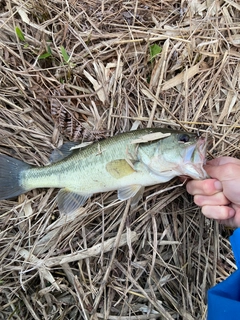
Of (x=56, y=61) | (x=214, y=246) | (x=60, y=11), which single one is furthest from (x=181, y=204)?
(x=60, y=11)

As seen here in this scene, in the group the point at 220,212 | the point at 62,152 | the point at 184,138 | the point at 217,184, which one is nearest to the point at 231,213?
the point at 220,212

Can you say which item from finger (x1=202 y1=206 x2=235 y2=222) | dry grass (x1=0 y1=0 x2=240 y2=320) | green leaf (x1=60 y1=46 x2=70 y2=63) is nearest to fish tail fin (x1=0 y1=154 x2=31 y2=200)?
dry grass (x1=0 y1=0 x2=240 y2=320)

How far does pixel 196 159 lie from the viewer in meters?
2.94

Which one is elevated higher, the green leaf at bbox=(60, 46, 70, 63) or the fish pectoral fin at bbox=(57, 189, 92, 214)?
the green leaf at bbox=(60, 46, 70, 63)

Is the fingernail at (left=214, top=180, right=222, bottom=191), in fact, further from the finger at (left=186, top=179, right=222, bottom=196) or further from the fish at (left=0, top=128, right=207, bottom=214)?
the fish at (left=0, top=128, right=207, bottom=214)

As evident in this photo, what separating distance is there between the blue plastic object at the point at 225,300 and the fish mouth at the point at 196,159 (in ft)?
2.67

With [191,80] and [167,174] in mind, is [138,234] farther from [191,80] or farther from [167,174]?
[191,80]

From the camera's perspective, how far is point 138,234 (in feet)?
11.3

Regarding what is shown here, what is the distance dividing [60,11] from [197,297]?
3113 mm

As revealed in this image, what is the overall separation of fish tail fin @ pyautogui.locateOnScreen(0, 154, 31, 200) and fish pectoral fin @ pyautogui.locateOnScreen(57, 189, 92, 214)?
358mm

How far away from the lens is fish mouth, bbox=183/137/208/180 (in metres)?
2.94

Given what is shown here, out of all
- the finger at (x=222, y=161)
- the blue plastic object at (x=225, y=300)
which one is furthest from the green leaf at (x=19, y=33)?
the blue plastic object at (x=225, y=300)

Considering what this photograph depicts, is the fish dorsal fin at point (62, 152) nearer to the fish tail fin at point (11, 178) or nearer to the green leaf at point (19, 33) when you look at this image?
the fish tail fin at point (11, 178)

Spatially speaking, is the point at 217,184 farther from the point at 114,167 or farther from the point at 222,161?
the point at 114,167
